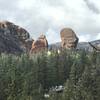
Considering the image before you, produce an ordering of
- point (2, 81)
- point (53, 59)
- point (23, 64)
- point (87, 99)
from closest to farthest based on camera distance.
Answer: point (87, 99) < point (2, 81) < point (23, 64) < point (53, 59)

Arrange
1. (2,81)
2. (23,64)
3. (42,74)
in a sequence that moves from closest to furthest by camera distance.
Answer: (2,81) < (42,74) < (23,64)

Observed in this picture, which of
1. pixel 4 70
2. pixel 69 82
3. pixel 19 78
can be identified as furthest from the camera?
pixel 4 70

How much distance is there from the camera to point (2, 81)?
382 ft

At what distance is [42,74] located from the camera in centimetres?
15038

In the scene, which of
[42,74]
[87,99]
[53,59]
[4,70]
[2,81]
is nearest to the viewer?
[87,99]

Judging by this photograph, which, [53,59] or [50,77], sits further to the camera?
[53,59]

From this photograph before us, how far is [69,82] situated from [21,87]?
13284 millimetres

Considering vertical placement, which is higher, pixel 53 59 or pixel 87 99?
pixel 53 59

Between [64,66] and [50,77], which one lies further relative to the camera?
[64,66]

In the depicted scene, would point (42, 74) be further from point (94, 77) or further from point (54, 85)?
point (94, 77)

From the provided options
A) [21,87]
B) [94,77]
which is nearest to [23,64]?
[21,87]

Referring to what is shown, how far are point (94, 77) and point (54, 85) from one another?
5937cm

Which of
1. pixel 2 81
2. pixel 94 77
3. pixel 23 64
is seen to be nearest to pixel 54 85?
pixel 23 64

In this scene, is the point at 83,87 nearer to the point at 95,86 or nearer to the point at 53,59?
the point at 95,86
